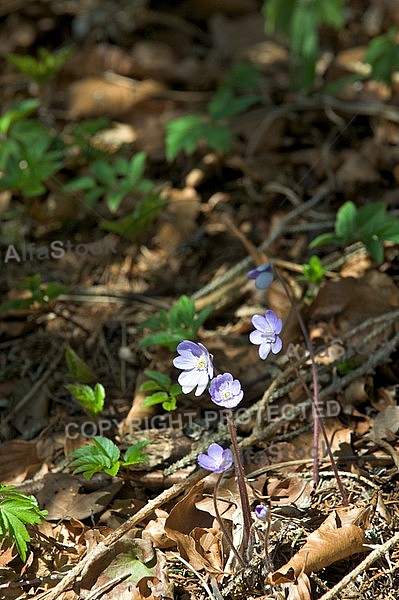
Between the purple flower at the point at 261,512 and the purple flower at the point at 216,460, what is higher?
the purple flower at the point at 216,460

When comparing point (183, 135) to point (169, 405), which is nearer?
point (169, 405)

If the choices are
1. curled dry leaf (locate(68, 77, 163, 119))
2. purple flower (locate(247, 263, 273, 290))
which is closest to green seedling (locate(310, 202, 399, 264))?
purple flower (locate(247, 263, 273, 290))

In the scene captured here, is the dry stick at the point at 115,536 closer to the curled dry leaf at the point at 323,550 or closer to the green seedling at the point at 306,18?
the curled dry leaf at the point at 323,550

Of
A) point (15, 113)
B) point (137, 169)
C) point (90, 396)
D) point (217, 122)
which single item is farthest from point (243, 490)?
point (217, 122)

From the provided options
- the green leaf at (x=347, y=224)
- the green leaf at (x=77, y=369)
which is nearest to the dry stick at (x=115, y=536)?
the green leaf at (x=77, y=369)

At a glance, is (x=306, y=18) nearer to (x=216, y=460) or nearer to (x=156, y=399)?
(x=156, y=399)

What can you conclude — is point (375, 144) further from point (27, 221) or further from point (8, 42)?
point (8, 42)

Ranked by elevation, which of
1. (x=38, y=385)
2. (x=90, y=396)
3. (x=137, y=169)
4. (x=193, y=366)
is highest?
(x=193, y=366)
